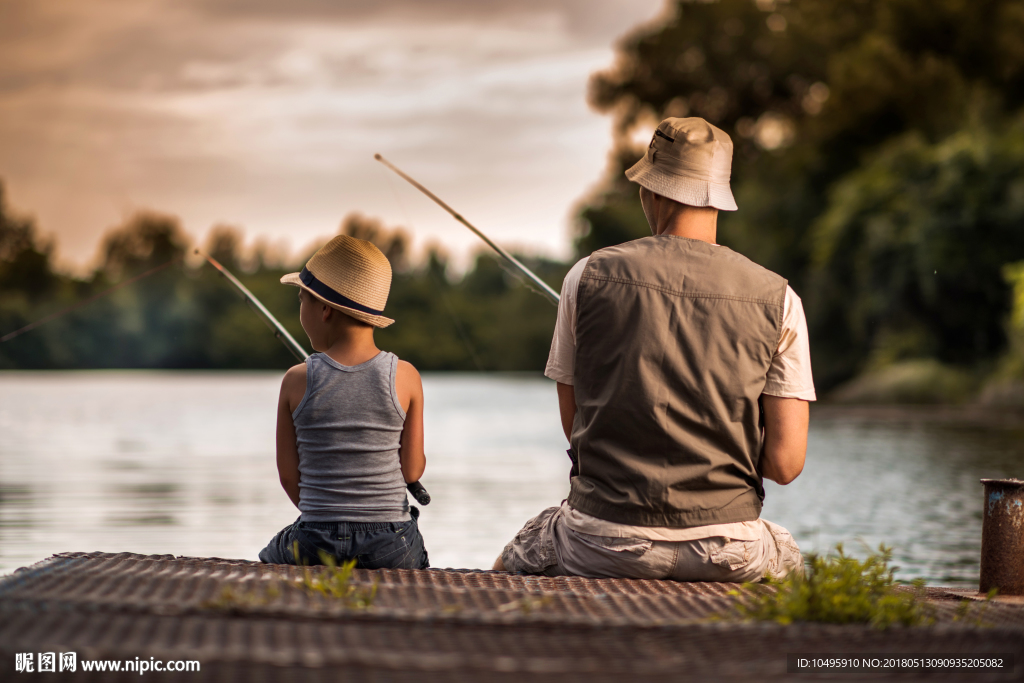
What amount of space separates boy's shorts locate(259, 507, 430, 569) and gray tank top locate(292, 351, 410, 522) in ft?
0.06

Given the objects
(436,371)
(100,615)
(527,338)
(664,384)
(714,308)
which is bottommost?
(436,371)

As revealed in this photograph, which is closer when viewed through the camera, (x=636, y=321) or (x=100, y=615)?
(x=100, y=615)

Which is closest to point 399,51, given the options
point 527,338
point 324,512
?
point 527,338

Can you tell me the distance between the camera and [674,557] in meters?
2.14

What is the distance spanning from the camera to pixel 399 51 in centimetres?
3719

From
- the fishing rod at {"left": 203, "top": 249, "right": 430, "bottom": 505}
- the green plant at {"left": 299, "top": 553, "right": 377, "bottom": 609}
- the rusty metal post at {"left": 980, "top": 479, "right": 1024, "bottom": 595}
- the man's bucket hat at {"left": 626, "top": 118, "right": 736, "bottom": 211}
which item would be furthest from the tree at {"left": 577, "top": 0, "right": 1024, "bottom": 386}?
the green plant at {"left": 299, "top": 553, "right": 377, "bottom": 609}

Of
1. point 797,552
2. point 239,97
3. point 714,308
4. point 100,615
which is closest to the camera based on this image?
point 100,615

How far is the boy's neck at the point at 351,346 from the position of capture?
2.36 m

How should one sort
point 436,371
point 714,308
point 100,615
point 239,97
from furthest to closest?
point 436,371 → point 239,97 → point 714,308 → point 100,615

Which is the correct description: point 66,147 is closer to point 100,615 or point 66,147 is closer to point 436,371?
point 436,371

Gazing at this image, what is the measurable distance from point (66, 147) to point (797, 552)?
37.2m

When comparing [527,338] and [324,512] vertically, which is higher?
[324,512]

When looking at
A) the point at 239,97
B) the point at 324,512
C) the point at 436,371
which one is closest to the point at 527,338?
the point at 436,371

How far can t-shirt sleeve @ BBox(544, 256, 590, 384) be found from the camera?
85.1 inches
